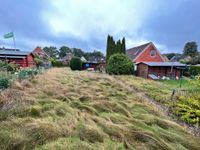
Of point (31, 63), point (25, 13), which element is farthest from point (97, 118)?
point (31, 63)

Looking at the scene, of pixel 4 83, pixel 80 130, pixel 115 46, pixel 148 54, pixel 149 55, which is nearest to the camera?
pixel 80 130

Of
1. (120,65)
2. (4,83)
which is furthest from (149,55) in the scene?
(4,83)

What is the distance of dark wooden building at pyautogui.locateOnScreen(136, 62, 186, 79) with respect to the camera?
15.3m

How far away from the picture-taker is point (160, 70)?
1599cm

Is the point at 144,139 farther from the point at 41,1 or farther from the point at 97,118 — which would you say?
the point at 41,1

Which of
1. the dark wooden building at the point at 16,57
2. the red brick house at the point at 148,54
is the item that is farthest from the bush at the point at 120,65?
the dark wooden building at the point at 16,57

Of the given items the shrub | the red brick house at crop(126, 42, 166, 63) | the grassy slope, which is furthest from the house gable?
the shrub

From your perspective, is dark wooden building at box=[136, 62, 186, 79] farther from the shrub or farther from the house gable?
the shrub

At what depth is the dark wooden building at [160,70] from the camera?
15.3 meters

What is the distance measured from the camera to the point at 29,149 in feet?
6.62

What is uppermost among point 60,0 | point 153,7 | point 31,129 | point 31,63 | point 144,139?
point 60,0

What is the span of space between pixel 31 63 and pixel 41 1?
10.8 metres

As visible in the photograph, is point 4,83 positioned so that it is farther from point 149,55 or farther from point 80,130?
point 149,55

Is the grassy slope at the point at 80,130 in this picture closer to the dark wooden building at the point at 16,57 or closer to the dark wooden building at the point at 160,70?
the dark wooden building at the point at 160,70
